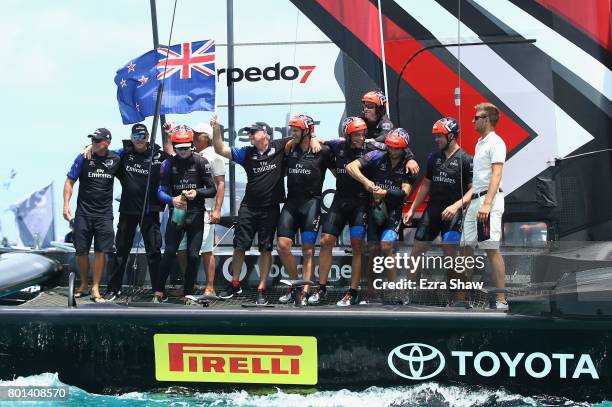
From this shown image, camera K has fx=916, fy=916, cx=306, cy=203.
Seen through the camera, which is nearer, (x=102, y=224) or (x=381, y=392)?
(x=381, y=392)

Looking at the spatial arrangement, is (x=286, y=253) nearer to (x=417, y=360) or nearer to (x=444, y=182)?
(x=444, y=182)

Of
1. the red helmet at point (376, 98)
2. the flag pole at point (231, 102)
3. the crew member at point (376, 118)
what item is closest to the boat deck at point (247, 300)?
the flag pole at point (231, 102)

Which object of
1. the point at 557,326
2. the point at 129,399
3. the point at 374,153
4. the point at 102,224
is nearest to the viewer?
the point at 557,326

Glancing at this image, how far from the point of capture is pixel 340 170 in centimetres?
685

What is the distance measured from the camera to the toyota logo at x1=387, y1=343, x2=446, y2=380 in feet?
19.2

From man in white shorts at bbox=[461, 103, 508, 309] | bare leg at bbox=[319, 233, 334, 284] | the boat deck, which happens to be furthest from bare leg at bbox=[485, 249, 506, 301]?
bare leg at bbox=[319, 233, 334, 284]

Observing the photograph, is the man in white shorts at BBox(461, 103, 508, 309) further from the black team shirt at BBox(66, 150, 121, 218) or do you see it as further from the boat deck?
the black team shirt at BBox(66, 150, 121, 218)

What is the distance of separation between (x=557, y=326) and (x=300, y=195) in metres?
2.16

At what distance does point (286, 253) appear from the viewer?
6852 millimetres

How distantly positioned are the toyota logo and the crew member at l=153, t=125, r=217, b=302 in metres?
1.82

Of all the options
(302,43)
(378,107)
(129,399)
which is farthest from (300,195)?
(129,399)

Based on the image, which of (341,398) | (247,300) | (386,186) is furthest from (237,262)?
(341,398)

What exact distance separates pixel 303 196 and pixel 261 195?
334mm

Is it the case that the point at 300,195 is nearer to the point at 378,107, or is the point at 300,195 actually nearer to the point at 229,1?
the point at 378,107
